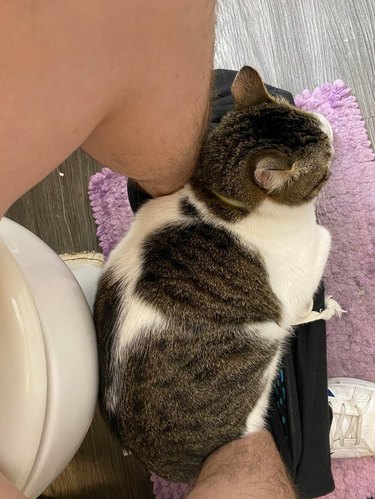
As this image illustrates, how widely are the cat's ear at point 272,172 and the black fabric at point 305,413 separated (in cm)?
19

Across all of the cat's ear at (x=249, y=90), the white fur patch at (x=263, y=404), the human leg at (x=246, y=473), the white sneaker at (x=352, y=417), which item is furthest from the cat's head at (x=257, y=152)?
the white sneaker at (x=352, y=417)

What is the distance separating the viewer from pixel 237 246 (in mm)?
913

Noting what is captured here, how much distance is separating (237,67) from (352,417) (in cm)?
94

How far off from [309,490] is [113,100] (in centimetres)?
80

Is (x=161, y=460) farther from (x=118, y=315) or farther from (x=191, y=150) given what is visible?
(x=191, y=150)

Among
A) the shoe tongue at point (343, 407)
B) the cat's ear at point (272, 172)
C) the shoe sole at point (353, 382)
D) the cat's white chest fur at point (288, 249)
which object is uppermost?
the cat's ear at point (272, 172)

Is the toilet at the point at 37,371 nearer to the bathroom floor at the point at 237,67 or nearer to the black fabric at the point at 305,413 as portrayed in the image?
the black fabric at the point at 305,413

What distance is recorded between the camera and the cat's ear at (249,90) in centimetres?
91

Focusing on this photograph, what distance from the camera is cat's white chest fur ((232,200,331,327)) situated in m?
0.92

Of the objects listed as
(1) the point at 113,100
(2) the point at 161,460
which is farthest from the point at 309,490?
(1) the point at 113,100

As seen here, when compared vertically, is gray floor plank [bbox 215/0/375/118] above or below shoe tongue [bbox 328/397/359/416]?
above

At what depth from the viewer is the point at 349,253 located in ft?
4.15

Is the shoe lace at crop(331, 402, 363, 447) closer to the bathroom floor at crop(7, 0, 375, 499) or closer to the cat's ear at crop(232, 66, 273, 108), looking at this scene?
the bathroom floor at crop(7, 0, 375, 499)

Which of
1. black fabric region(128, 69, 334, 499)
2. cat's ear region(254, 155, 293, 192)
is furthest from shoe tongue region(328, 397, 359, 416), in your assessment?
cat's ear region(254, 155, 293, 192)
